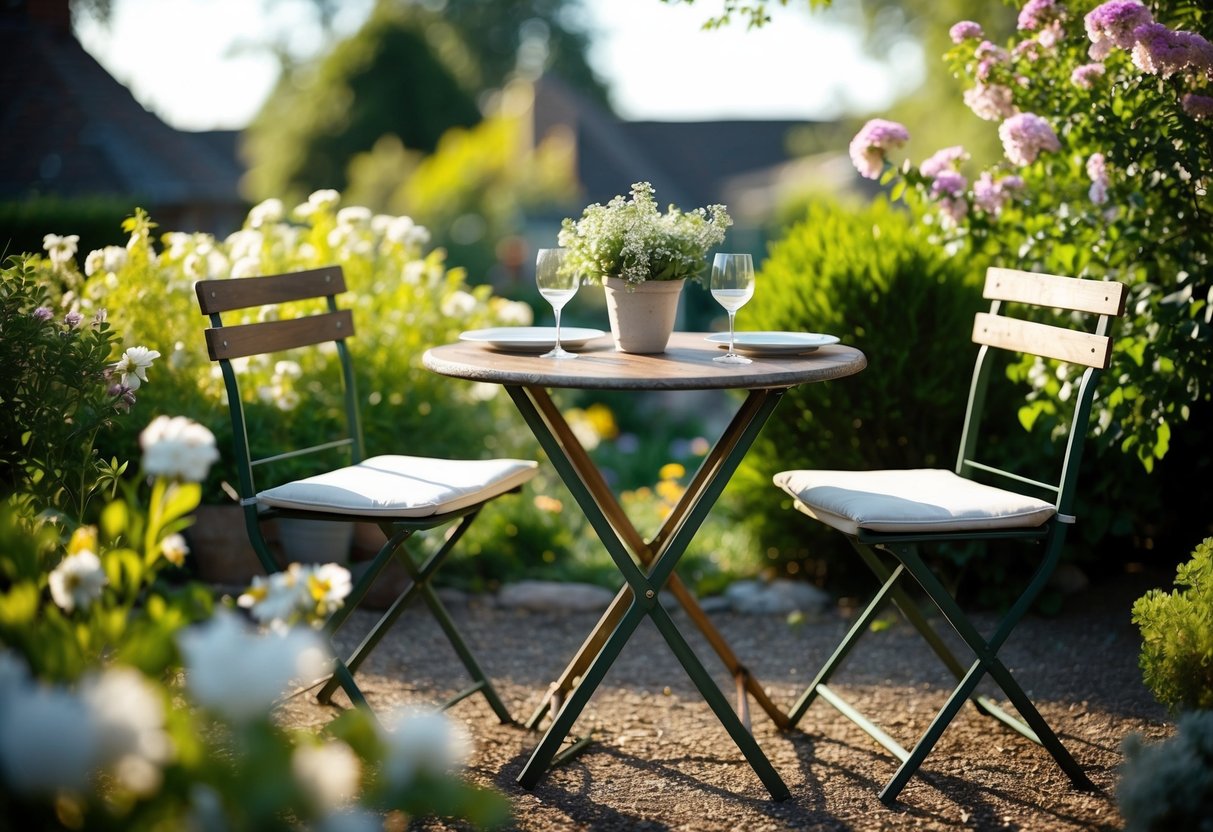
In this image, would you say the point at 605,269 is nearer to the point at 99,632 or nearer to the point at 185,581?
the point at 99,632

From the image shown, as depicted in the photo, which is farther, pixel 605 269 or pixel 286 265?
pixel 286 265

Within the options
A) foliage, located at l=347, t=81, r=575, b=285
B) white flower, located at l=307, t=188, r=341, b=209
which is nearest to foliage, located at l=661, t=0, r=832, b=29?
white flower, located at l=307, t=188, r=341, b=209

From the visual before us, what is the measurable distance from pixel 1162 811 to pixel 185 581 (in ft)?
11.0

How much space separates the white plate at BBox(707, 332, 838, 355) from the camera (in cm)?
277

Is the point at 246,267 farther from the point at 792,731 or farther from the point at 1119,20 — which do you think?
the point at 1119,20

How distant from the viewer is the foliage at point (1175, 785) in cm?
185

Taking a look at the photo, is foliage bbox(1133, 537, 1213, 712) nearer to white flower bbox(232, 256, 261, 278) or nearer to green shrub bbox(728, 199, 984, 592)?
green shrub bbox(728, 199, 984, 592)

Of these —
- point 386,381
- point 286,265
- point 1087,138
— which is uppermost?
point 1087,138

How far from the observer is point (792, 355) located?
2.80m

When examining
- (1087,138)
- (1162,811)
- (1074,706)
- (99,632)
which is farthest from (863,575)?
(99,632)

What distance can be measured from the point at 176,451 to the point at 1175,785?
1.71 m

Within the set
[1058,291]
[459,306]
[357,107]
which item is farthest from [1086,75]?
[357,107]

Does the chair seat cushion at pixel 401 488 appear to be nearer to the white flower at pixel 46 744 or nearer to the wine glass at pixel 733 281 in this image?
the wine glass at pixel 733 281

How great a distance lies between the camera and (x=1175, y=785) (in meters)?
1.88
